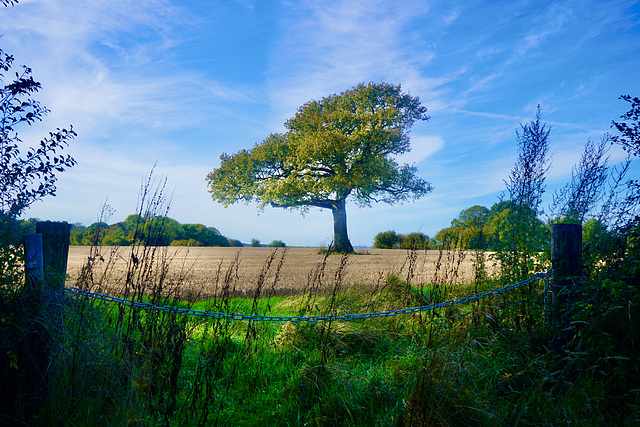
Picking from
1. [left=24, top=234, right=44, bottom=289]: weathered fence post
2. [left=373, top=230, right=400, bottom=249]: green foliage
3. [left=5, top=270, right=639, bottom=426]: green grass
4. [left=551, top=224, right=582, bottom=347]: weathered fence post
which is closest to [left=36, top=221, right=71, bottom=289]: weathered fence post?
[left=24, top=234, right=44, bottom=289]: weathered fence post

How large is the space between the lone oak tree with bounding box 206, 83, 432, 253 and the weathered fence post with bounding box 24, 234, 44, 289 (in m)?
15.9

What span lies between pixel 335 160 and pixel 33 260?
17.3 m

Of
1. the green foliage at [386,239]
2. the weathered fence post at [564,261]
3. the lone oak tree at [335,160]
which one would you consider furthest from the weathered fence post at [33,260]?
the green foliage at [386,239]

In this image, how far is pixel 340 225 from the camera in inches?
805

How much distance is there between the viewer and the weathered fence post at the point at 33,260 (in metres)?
2.94

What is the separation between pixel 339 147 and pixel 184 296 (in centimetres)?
1330

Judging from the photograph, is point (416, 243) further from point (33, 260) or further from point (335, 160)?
point (335, 160)

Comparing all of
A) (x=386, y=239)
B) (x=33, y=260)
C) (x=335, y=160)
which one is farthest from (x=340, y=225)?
(x=33, y=260)

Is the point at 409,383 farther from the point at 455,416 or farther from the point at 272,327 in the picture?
the point at 272,327

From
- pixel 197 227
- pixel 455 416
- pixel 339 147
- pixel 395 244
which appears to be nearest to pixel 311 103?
pixel 339 147

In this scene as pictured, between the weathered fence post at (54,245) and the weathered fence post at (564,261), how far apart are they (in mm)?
4385

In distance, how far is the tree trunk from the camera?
19.9 metres

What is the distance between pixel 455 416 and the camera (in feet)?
8.51

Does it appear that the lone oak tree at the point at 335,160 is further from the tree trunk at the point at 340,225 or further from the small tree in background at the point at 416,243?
the small tree in background at the point at 416,243
